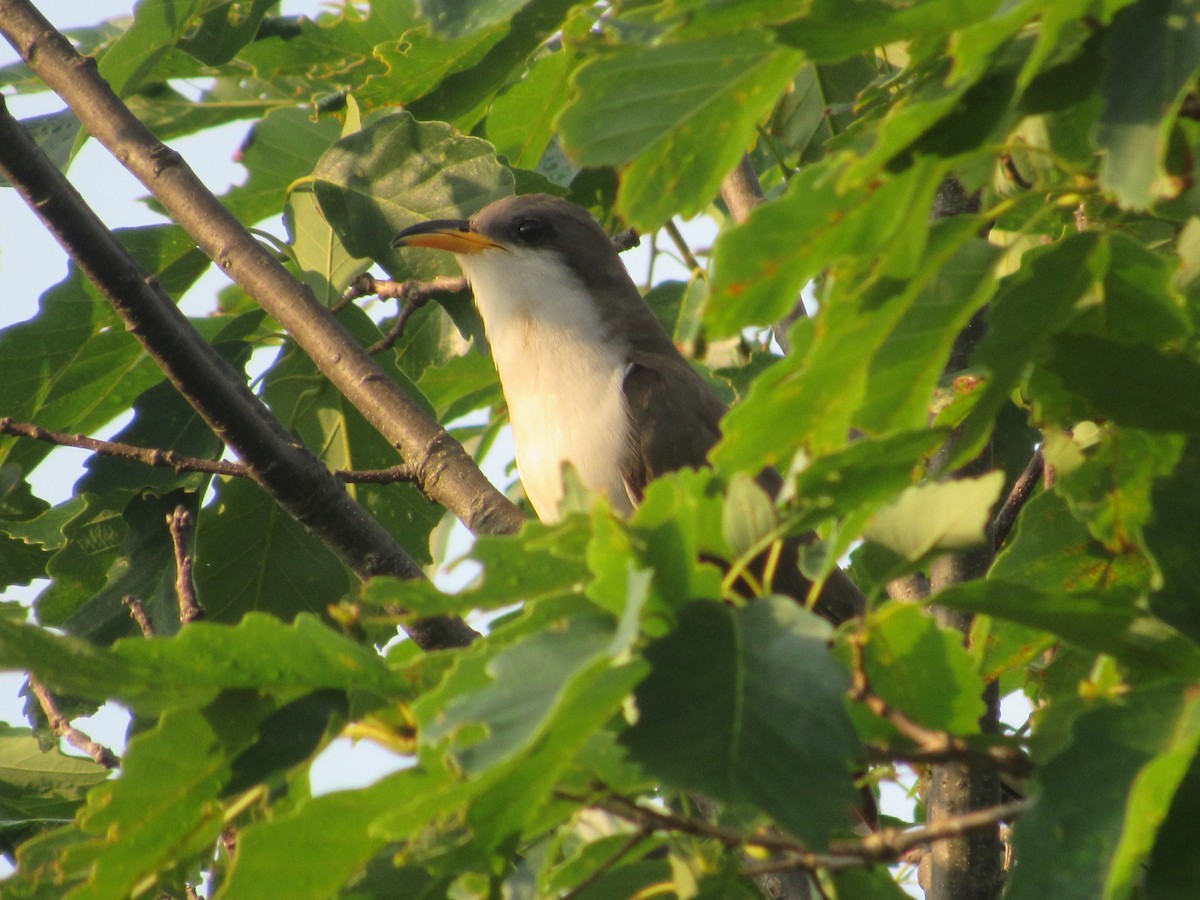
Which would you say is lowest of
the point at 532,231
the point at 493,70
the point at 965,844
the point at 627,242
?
the point at 965,844

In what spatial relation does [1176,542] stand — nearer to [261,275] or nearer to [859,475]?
[859,475]

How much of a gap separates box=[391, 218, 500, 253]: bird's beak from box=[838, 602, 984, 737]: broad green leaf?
249cm

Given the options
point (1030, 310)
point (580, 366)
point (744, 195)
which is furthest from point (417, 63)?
point (1030, 310)

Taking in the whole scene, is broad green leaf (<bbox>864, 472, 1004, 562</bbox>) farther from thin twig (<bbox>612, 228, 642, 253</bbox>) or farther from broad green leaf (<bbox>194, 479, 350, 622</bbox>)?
thin twig (<bbox>612, 228, 642, 253</bbox>)

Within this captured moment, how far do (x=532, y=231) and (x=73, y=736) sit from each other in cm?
287

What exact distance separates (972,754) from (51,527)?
3378 mm

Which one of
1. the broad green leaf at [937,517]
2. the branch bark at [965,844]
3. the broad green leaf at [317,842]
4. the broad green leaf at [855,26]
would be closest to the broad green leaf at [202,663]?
the broad green leaf at [317,842]

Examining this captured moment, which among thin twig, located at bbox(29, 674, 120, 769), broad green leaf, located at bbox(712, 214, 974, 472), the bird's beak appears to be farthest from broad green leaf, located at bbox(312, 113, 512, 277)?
broad green leaf, located at bbox(712, 214, 974, 472)

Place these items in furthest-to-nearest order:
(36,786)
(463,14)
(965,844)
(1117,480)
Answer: (36,786) < (965,844) < (463,14) < (1117,480)

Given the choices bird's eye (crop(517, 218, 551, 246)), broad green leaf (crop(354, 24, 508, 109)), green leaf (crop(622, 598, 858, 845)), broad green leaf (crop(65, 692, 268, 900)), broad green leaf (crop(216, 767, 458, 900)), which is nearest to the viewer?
green leaf (crop(622, 598, 858, 845))

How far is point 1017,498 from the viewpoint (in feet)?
11.8

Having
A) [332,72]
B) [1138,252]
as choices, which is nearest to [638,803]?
[1138,252]

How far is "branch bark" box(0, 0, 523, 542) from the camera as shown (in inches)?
140

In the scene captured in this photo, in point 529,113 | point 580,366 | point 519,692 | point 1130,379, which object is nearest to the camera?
point 519,692
